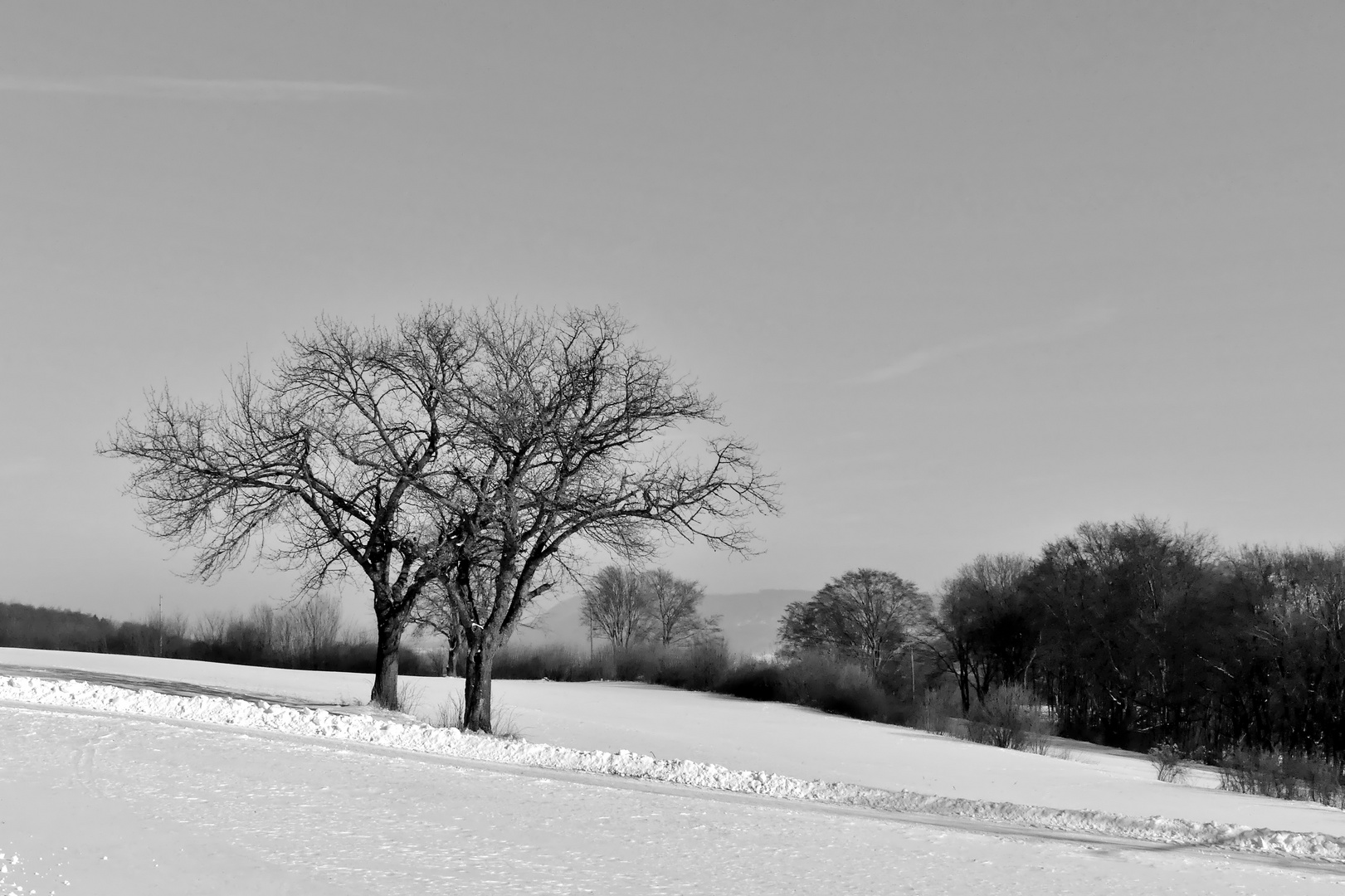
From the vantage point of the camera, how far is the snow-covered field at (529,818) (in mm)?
8391

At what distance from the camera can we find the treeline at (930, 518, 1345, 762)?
4044 cm

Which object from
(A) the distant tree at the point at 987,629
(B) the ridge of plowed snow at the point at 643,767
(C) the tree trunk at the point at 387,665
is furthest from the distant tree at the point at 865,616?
(B) the ridge of plowed snow at the point at 643,767

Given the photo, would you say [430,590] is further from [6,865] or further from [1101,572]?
[1101,572]

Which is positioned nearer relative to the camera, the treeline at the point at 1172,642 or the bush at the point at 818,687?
the bush at the point at 818,687

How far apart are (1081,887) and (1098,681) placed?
1687 inches

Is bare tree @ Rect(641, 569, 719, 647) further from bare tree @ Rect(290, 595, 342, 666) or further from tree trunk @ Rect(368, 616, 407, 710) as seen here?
tree trunk @ Rect(368, 616, 407, 710)

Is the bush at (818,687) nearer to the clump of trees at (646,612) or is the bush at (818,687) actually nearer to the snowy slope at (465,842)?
the snowy slope at (465,842)

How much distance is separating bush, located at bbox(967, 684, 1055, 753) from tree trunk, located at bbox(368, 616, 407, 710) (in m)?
14.5

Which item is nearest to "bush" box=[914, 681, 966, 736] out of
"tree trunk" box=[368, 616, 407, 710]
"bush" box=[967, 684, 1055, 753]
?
"bush" box=[967, 684, 1055, 753]

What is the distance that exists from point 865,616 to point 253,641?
119 feet

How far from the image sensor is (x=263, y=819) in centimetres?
988

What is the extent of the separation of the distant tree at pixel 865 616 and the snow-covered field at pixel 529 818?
44148 millimetres

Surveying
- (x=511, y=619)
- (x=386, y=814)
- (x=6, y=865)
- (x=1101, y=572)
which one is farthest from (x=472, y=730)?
(x=1101, y=572)

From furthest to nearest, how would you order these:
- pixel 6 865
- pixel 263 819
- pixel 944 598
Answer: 1. pixel 944 598
2. pixel 263 819
3. pixel 6 865
